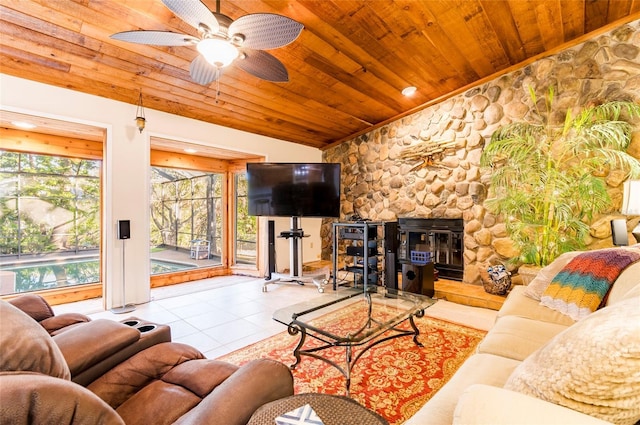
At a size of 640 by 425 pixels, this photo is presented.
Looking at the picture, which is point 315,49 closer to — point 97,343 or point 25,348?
point 97,343

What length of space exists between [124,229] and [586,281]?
422 cm

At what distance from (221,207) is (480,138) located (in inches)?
171

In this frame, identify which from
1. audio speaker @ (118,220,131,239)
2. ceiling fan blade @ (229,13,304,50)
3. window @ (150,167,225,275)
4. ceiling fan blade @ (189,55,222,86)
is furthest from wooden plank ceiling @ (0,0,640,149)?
window @ (150,167,225,275)

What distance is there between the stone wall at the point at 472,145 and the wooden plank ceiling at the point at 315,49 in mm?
243

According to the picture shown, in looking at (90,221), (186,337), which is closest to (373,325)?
(186,337)

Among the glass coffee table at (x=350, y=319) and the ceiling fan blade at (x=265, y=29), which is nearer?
the ceiling fan blade at (x=265, y=29)

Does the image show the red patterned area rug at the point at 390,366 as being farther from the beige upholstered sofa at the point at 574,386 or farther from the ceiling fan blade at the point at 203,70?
the ceiling fan blade at the point at 203,70

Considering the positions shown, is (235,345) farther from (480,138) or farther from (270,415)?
(480,138)

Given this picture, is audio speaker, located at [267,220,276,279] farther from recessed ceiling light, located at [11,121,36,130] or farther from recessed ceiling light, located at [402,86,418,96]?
recessed ceiling light, located at [11,121,36,130]

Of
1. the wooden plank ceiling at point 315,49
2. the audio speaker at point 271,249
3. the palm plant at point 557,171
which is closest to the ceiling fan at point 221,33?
the wooden plank ceiling at point 315,49

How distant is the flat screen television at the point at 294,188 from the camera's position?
14.3 ft

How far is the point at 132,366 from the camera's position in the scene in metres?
1.23

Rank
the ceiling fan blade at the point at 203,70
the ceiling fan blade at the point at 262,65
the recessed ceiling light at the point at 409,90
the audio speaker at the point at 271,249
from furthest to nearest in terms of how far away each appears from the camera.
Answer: the audio speaker at the point at 271,249 < the recessed ceiling light at the point at 409,90 < the ceiling fan blade at the point at 203,70 < the ceiling fan blade at the point at 262,65

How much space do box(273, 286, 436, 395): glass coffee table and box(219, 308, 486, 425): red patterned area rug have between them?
2.4 inches
